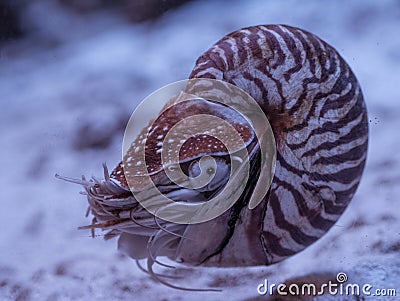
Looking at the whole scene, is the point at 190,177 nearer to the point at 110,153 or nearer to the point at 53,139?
the point at 110,153

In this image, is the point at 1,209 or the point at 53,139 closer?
the point at 53,139

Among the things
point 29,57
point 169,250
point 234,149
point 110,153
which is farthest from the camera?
point 29,57

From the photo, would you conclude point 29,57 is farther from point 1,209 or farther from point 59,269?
point 59,269

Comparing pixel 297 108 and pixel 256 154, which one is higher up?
pixel 297 108

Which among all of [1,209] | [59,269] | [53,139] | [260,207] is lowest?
[59,269]

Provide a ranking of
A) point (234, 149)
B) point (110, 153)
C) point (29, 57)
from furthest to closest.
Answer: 1. point (29, 57)
2. point (110, 153)
3. point (234, 149)

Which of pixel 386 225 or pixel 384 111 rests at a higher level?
pixel 384 111

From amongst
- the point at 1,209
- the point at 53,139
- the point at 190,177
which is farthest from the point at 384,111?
the point at 1,209
